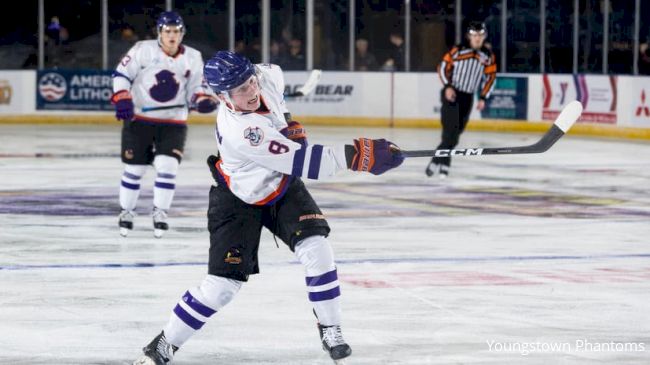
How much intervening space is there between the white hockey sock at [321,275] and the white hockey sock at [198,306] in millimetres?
265

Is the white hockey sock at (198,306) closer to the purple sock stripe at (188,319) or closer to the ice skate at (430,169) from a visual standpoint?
the purple sock stripe at (188,319)

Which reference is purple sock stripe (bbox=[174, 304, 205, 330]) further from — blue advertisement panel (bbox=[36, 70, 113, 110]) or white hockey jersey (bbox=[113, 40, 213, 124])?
blue advertisement panel (bbox=[36, 70, 113, 110])

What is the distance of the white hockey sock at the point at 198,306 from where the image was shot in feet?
16.9

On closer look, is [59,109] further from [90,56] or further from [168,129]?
[168,129]

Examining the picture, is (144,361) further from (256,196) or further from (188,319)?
(256,196)

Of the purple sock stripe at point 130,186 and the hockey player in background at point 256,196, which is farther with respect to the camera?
the purple sock stripe at point 130,186

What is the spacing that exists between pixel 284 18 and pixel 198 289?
18148 mm

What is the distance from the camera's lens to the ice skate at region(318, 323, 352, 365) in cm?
513

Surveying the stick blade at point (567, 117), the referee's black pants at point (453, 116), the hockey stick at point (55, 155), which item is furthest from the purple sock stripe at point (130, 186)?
the hockey stick at point (55, 155)

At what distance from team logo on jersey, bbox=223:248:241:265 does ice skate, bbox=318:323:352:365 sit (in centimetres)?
40

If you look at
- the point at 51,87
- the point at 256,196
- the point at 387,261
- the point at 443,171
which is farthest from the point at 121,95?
the point at 51,87

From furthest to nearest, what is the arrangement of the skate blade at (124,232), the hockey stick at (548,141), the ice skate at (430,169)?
the ice skate at (430,169), the skate blade at (124,232), the hockey stick at (548,141)

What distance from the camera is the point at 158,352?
5.16 m

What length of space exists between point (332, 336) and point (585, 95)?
1425 cm
